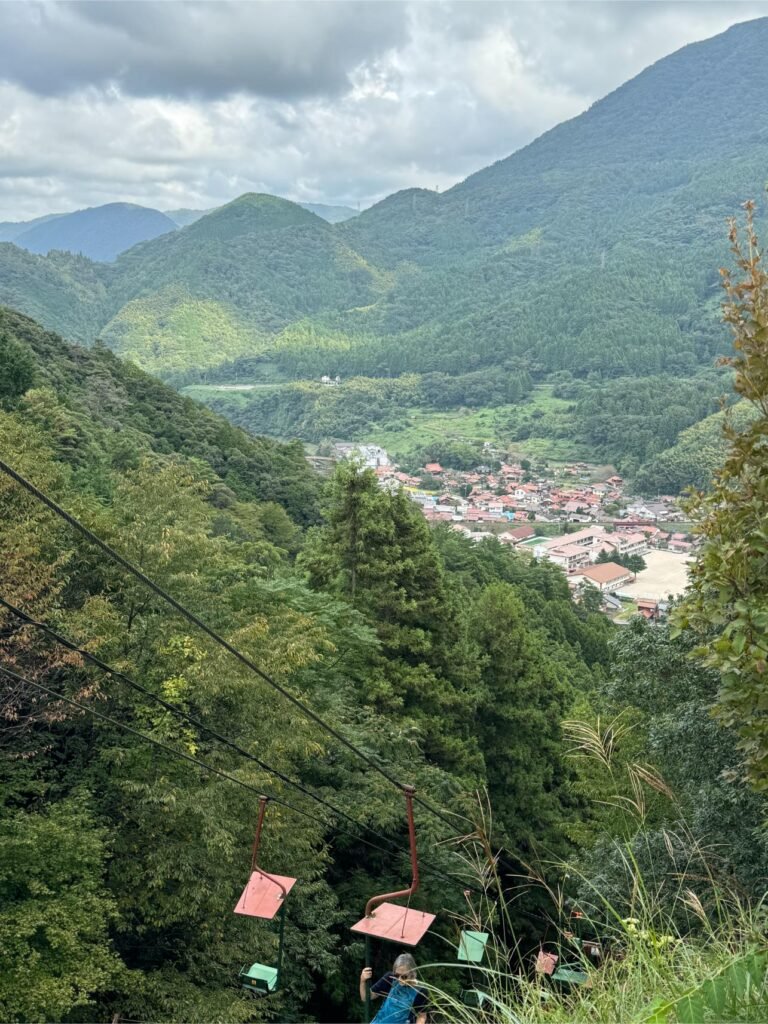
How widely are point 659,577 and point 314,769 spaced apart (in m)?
50.9

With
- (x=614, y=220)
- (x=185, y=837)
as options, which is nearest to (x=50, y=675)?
(x=185, y=837)

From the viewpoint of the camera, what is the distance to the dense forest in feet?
10.5

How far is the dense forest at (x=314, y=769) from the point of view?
10.5 ft

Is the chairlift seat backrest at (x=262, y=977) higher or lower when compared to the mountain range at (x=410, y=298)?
lower

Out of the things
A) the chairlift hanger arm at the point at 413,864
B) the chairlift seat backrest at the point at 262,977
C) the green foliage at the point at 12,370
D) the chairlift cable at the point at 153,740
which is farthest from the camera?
the green foliage at the point at 12,370

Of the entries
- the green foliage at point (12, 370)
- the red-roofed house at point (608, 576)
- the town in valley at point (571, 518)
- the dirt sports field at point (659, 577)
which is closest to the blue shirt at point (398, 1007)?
the green foliage at point (12, 370)

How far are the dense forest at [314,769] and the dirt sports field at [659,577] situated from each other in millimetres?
38735

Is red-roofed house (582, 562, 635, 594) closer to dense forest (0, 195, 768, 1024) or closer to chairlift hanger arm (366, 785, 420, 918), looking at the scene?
dense forest (0, 195, 768, 1024)

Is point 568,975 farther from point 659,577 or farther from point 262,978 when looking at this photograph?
point 659,577

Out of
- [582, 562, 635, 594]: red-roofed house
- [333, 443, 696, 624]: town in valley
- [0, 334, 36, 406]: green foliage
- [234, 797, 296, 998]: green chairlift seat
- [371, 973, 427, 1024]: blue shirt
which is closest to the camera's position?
[371, 973, 427, 1024]: blue shirt

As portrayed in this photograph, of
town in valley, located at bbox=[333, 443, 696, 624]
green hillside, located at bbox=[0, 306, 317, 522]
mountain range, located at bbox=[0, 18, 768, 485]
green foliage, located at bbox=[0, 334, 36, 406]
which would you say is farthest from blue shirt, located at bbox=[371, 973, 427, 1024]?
mountain range, located at bbox=[0, 18, 768, 485]

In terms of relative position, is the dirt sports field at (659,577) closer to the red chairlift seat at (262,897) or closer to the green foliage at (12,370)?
the green foliage at (12,370)

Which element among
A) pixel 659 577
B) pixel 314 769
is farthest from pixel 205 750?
pixel 659 577

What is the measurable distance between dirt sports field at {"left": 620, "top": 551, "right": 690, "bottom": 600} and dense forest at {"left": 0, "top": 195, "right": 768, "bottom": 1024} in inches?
1525
